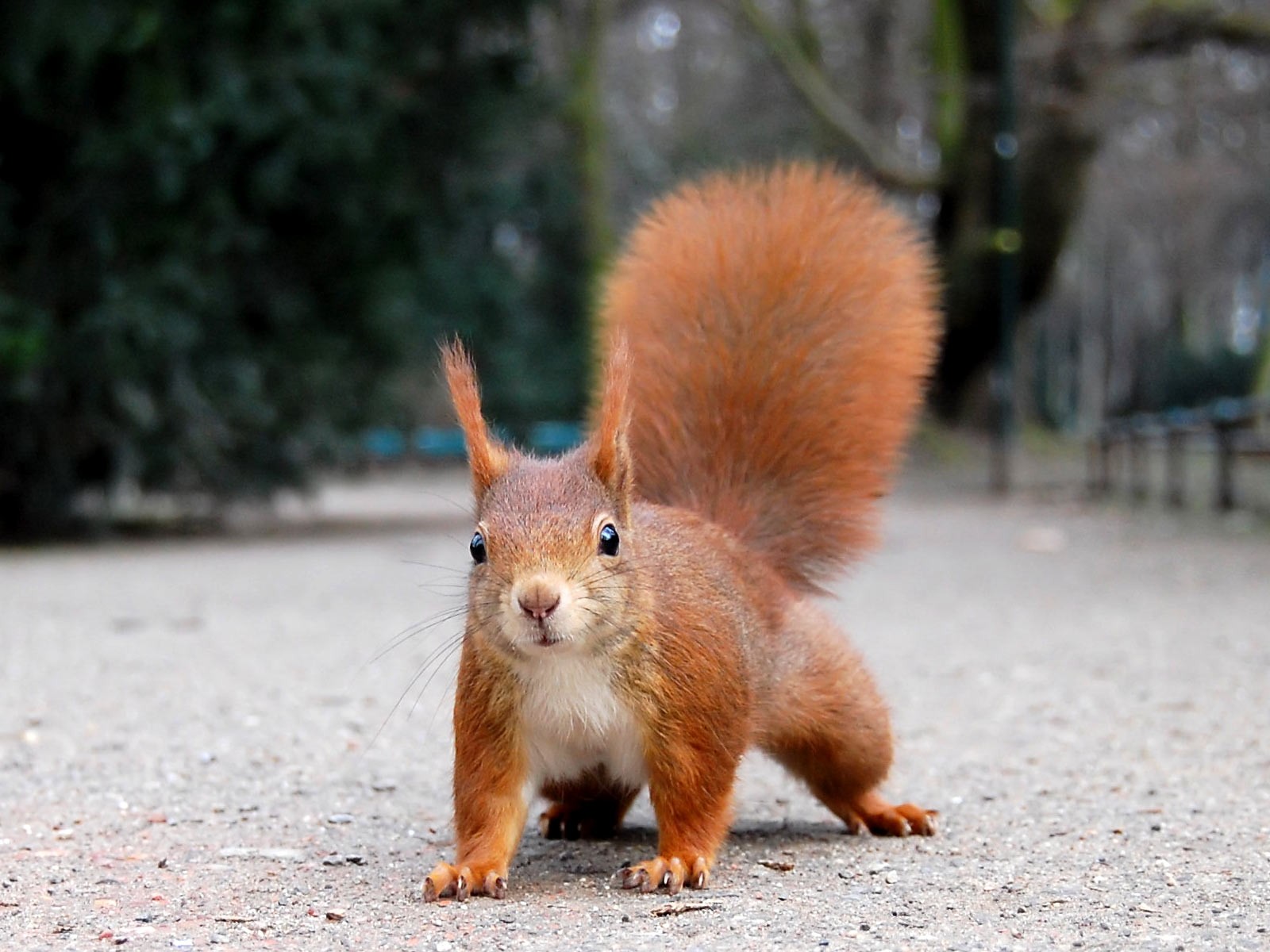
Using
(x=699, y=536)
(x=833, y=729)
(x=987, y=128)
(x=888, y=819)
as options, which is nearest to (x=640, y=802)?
(x=888, y=819)

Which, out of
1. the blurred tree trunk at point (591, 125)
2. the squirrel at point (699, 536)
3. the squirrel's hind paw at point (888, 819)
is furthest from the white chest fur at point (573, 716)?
the blurred tree trunk at point (591, 125)

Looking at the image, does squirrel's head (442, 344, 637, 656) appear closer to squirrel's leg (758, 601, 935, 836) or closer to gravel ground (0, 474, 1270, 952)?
gravel ground (0, 474, 1270, 952)

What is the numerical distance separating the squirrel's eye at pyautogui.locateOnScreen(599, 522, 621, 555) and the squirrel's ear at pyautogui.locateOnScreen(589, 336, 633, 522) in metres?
0.09

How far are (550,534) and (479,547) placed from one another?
0.13 m

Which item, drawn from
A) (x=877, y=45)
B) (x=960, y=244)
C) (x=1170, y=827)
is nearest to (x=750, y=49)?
(x=877, y=45)

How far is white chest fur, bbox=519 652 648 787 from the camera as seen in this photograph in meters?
2.54

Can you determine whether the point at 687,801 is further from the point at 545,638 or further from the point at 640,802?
the point at 640,802

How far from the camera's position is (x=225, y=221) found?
10.6m

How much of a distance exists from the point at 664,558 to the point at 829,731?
0.49m

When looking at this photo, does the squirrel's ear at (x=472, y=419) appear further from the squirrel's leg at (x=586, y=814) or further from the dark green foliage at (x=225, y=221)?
the dark green foliage at (x=225, y=221)

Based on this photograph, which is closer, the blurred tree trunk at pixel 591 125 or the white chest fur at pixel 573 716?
the white chest fur at pixel 573 716

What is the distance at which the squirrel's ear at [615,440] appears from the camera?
104 inches

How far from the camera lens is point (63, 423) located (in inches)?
419

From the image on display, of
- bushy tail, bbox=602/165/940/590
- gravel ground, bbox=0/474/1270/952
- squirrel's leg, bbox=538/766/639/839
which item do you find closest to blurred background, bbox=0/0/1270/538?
gravel ground, bbox=0/474/1270/952
